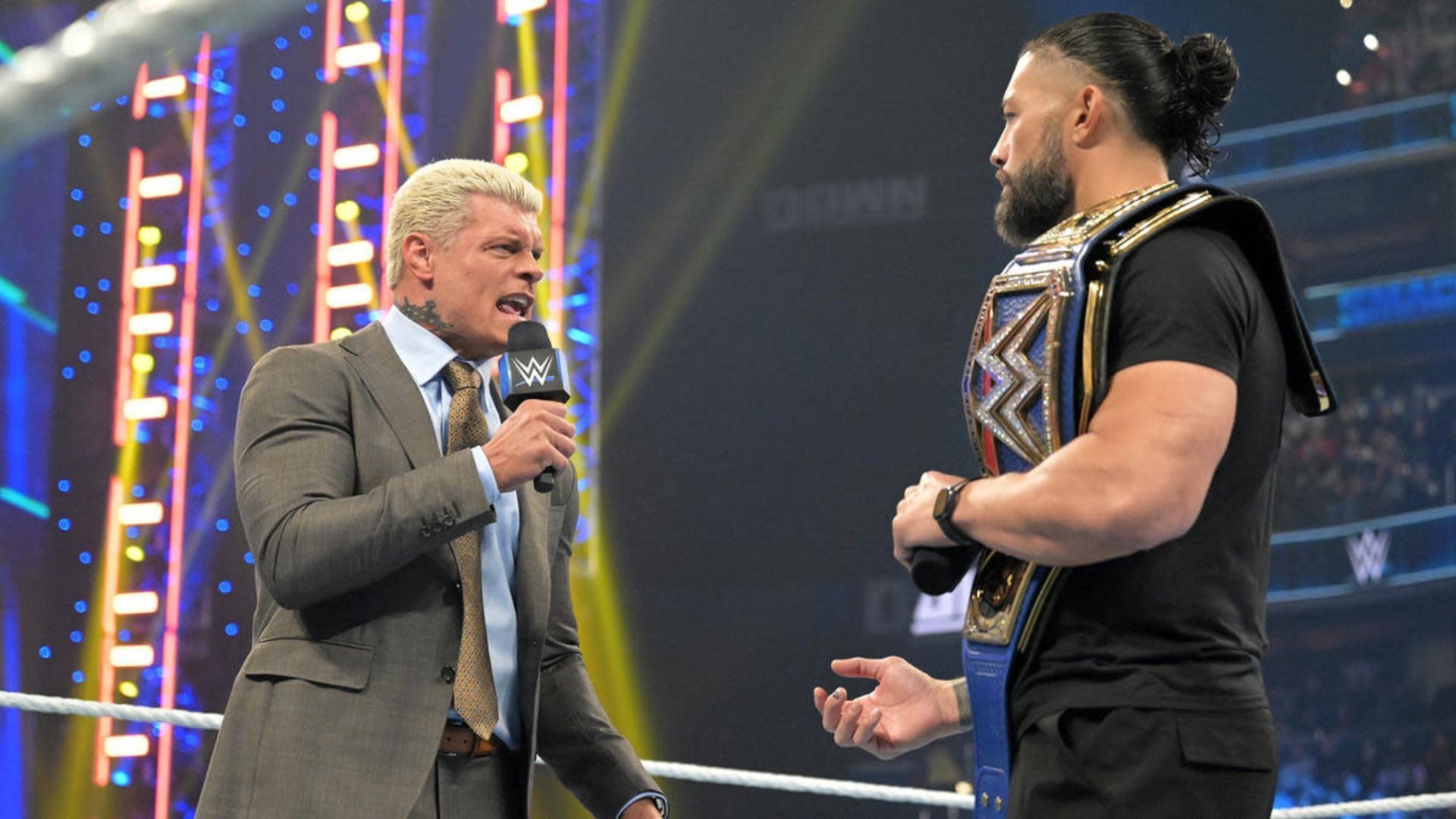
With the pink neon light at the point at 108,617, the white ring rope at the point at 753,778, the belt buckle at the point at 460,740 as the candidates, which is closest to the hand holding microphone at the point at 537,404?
the belt buckle at the point at 460,740

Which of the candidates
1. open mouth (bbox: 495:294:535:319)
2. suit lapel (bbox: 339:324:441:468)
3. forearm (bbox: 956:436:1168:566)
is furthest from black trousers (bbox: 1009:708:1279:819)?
open mouth (bbox: 495:294:535:319)

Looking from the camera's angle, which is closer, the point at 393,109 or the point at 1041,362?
the point at 1041,362

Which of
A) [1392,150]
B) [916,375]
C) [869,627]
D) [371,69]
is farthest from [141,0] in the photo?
[1392,150]

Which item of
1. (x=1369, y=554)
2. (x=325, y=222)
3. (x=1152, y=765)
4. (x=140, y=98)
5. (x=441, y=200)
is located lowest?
(x=1369, y=554)

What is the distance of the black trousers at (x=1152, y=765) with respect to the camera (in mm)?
1219

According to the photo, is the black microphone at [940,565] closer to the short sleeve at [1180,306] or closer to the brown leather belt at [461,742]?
the short sleeve at [1180,306]

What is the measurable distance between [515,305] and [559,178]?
4.11 m

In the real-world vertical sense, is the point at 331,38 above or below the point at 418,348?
above

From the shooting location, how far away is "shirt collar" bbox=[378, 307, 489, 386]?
75.6 inches

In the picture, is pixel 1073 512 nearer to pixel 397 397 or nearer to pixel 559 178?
pixel 397 397

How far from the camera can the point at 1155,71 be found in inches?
57.8

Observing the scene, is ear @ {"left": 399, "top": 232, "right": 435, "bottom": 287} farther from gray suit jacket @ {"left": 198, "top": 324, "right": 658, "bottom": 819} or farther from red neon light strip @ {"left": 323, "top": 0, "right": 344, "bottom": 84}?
red neon light strip @ {"left": 323, "top": 0, "right": 344, "bottom": 84}

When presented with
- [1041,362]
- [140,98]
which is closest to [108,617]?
[140,98]

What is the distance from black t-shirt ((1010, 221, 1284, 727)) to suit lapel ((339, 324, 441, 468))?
33.6 inches
